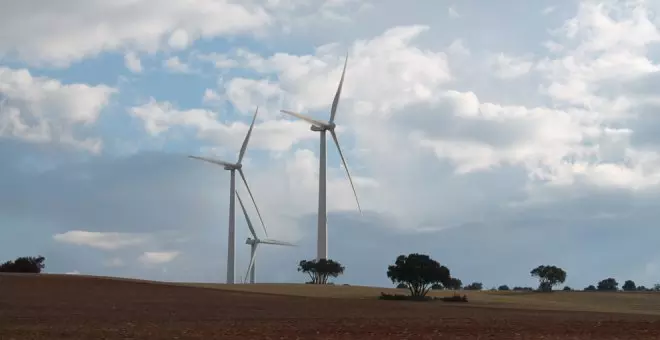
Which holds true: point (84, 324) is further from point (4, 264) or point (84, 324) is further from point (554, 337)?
point (4, 264)

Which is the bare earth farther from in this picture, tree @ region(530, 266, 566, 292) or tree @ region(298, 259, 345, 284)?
tree @ region(530, 266, 566, 292)

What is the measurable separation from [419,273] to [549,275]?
8553 centimetres

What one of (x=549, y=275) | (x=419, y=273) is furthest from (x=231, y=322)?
(x=549, y=275)

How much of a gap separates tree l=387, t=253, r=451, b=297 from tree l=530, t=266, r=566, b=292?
81091mm

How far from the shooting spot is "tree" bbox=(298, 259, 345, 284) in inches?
5809

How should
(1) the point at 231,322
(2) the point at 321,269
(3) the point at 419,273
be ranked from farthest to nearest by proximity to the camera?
1. (2) the point at 321,269
2. (3) the point at 419,273
3. (1) the point at 231,322

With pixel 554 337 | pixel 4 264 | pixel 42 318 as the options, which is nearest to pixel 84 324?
pixel 42 318

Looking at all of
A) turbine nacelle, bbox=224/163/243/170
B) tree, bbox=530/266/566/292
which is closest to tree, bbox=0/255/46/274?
turbine nacelle, bbox=224/163/243/170

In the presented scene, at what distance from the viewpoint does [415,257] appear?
4326 inches

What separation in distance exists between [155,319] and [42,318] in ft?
22.0

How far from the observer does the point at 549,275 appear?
183625 millimetres

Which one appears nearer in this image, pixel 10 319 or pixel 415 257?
pixel 10 319

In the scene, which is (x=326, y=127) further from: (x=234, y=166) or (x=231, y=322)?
(x=231, y=322)

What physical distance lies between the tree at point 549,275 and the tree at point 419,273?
81.1 m
